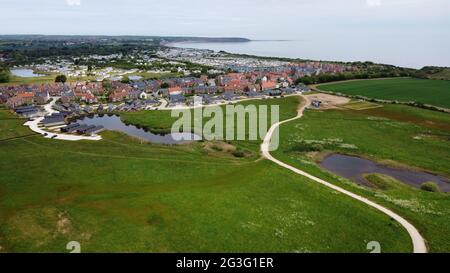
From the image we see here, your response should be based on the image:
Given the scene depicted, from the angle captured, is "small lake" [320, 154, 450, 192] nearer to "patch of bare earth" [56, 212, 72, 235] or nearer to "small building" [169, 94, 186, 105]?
"patch of bare earth" [56, 212, 72, 235]

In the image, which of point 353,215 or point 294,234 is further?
point 353,215

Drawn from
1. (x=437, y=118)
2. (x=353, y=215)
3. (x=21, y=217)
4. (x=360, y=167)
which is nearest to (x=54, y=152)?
(x=21, y=217)

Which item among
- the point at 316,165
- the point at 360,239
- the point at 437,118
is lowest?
the point at 360,239

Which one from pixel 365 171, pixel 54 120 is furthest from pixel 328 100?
pixel 54 120

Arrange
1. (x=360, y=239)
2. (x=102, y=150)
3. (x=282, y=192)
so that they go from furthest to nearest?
1. (x=102, y=150)
2. (x=282, y=192)
3. (x=360, y=239)

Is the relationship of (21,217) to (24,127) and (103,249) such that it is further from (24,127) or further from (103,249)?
(24,127)

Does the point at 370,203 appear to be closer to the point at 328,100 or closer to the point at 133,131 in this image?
the point at 133,131

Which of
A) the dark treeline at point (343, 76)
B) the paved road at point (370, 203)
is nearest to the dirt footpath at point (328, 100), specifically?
the dark treeline at point (343, 76)
